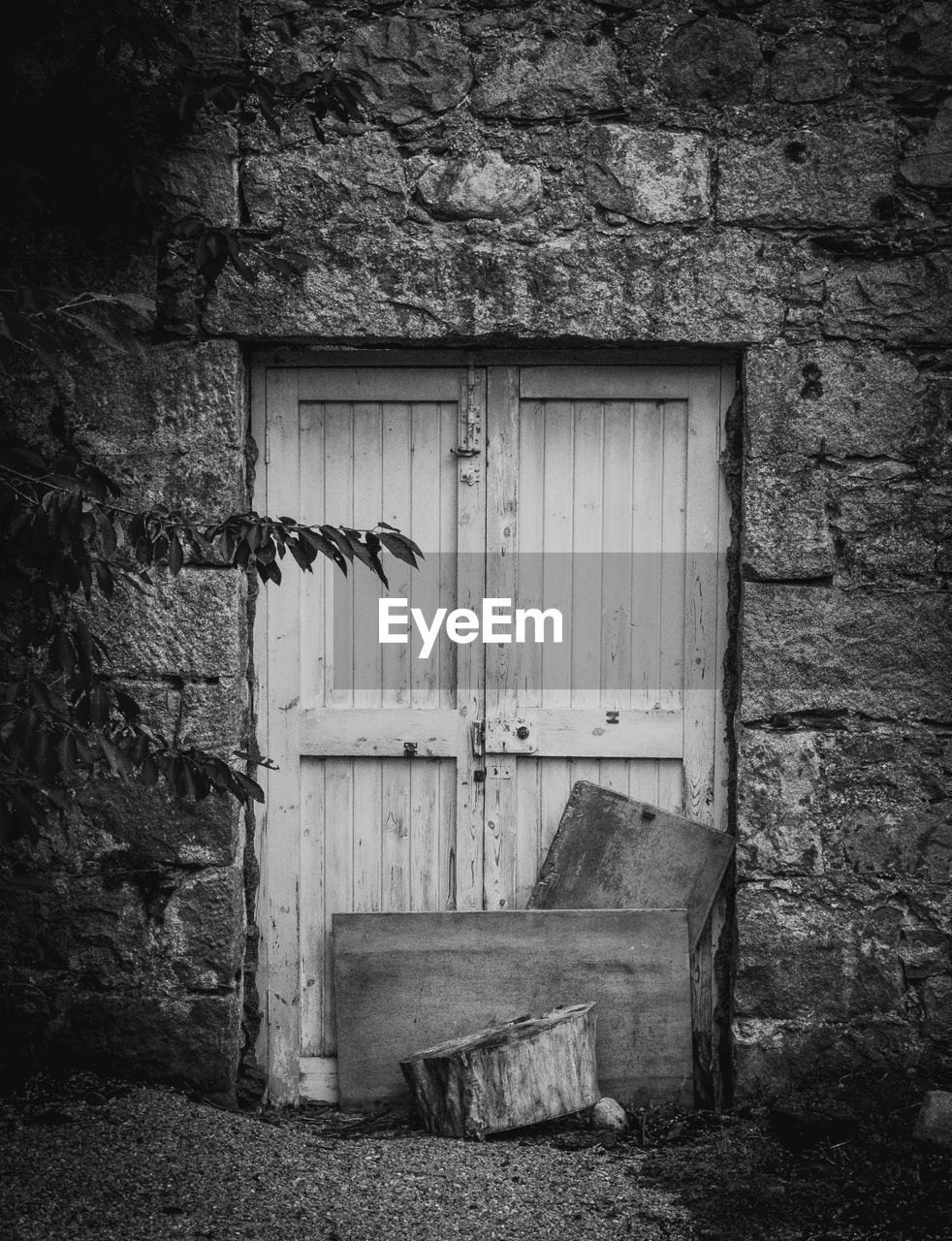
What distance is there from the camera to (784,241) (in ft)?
9.91

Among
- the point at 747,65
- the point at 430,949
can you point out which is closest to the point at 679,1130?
the point at 430,949

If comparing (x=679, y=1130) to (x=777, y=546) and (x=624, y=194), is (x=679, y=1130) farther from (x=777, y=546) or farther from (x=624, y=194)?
(x=624, y=194)

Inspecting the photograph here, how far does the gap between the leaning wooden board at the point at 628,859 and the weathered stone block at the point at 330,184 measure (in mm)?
1727

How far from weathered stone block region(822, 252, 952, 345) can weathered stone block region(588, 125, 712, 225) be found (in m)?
0.44

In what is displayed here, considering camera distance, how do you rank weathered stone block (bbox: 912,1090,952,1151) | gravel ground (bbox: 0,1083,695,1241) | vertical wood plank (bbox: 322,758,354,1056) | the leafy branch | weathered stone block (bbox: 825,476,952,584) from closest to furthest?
the leafy branch → gravel ground (bbox: 0,1083,695,1241) → weathered stone block (bbox: 912,1090,952,1151) → weathered stone block (bbox: 825,476,952,584) → vertical wood plank (bbox: 322,758,354,1056)

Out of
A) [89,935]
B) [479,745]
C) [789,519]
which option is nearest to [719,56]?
[789,519]

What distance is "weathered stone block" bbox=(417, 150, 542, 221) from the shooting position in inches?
119

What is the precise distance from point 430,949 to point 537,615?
3.28ft

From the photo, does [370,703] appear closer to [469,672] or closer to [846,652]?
[469,672]

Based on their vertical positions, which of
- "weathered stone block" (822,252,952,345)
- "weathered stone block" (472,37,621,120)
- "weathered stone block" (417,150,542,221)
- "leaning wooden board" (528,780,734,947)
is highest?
"weathered stone block" (472,37,621,120)

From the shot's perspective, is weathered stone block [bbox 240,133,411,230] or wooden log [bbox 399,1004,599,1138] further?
weathered stone block [bbox 240,133,411,230]

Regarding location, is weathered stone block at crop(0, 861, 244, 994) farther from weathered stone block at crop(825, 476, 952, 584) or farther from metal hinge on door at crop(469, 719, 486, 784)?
weathered stone block at crop(825, 476, 952, 584)

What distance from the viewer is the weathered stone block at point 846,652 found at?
9.96 feet

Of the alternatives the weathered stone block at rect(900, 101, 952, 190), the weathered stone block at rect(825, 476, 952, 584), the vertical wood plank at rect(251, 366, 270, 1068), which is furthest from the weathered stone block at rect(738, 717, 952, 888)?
the weathered stone block at rect(900, 101, 952, 190)
